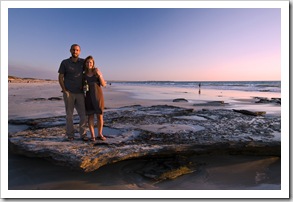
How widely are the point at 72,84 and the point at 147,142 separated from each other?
1.96 meters

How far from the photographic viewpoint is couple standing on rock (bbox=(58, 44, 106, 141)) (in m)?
4.69

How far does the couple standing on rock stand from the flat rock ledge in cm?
54

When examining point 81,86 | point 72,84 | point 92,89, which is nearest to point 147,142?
point 92,89

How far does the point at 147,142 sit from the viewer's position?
4.90 metres

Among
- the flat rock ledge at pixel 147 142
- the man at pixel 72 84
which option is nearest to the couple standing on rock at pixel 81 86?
the man at pixel 72 84

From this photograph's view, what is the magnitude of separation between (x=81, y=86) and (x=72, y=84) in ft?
0.60

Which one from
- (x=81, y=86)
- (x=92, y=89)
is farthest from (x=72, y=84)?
(x=92, y=89)

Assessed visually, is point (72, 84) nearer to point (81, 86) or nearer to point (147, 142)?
point (81, 86)

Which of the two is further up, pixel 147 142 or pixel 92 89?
pixel 92 89

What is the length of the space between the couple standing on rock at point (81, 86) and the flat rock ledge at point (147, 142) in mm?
541

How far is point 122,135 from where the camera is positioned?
5.36m

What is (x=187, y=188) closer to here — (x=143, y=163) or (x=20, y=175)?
(x=143, y=163)

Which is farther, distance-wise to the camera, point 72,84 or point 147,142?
point 147,142

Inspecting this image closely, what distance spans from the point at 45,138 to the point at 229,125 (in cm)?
475
